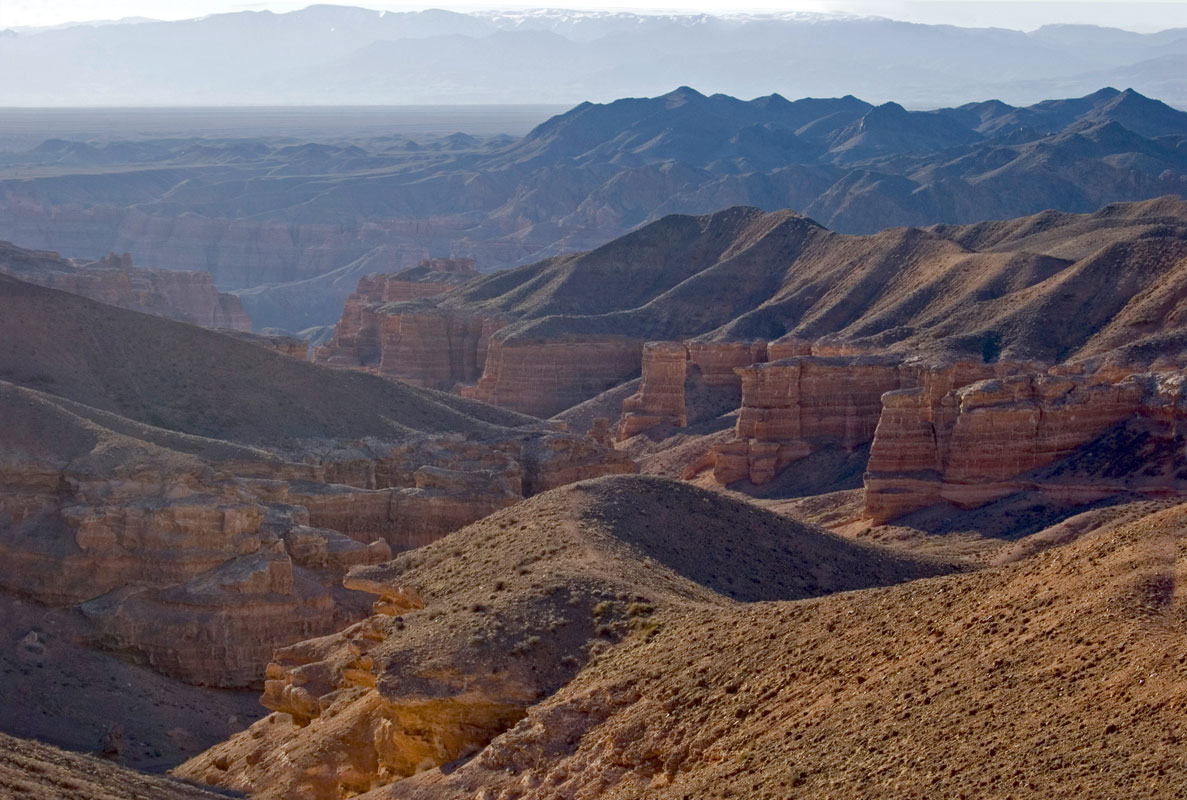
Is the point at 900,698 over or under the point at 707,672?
over

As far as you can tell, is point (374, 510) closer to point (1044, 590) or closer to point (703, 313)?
point (1044, 590)

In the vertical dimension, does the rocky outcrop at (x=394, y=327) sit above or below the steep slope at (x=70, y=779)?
below

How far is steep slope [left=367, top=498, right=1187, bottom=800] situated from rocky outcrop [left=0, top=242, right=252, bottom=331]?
50597 millimetres

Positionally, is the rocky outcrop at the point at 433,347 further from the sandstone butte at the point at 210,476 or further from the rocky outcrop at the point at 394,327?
the sandstone butte at the point at 210,476

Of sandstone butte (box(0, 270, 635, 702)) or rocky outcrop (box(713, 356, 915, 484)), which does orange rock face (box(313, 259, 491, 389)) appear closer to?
rocky outcrop (box(713, 356, 915, 484))

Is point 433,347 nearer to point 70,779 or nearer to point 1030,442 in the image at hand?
point 1030,442

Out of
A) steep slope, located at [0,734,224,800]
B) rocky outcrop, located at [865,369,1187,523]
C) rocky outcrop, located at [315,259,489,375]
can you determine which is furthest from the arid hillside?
rocky outcrop, located at [315,259,489,375]

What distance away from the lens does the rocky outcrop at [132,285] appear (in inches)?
3435

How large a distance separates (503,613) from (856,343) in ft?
164

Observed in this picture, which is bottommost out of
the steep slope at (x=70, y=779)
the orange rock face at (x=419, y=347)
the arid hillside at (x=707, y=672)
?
the orange rock face at (x=419, y=347)

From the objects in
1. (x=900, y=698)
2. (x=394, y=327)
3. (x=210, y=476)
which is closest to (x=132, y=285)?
(x=394, y=327)

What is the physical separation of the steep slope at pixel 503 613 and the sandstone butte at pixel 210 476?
21.7 feet

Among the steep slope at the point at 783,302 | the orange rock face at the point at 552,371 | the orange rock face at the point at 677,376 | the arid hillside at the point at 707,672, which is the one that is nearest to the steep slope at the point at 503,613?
the arid hillside at the point at 707,672

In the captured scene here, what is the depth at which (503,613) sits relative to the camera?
28.8 metres
